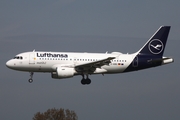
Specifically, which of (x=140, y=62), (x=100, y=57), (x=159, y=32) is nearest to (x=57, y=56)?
(x=100, y=57)

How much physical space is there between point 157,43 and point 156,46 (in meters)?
0.78

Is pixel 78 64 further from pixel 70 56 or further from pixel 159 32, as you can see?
pixel 159 32

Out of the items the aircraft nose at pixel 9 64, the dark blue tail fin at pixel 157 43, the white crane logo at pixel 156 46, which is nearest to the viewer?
the aircraft nose at pixel 9 64

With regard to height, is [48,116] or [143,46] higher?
[143,46]

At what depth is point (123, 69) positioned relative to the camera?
268 feet

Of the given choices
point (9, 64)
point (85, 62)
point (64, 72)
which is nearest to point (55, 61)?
point (64, 72)

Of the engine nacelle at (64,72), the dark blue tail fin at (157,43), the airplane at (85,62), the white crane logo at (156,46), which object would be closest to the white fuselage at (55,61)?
the airplane at (85,62)

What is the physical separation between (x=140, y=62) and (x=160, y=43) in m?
6.51

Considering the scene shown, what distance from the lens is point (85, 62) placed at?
80.0 m

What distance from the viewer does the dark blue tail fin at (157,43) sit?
8506cm

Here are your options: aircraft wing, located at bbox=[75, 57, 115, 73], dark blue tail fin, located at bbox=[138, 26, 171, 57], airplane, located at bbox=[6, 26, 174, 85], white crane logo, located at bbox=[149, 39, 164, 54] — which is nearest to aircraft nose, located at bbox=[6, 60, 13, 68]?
airplane, located at bbox=[6, 26, 174, 85]

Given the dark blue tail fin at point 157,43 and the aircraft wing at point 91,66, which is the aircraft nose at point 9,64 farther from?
the dark blue tail fin at point 157,43

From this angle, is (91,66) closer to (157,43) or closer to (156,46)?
(156,46)

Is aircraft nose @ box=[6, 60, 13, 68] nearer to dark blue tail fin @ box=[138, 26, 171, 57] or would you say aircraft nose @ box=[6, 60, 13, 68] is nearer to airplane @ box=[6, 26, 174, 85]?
airplane @ box=[6, 26, 174, 85]
